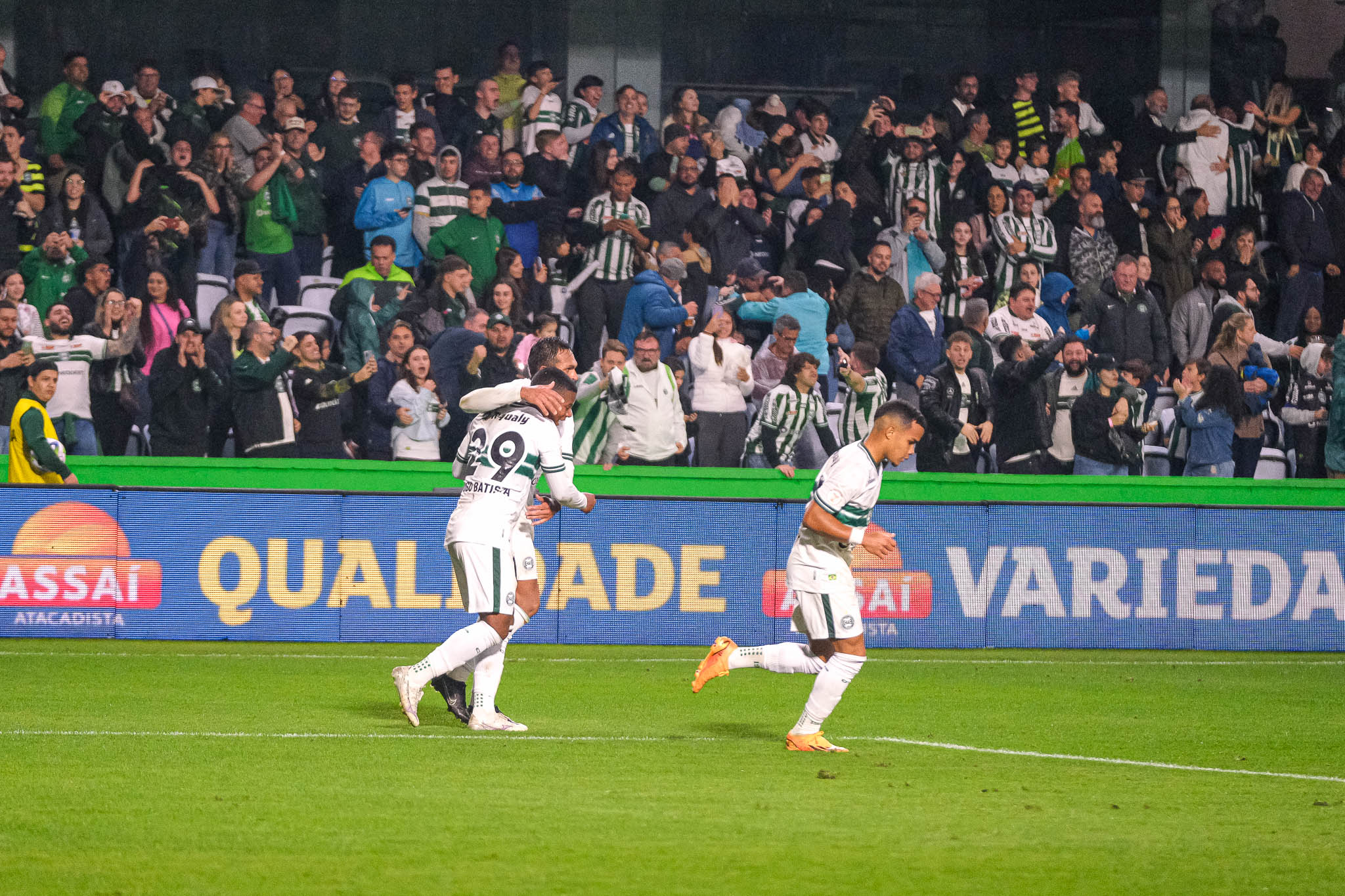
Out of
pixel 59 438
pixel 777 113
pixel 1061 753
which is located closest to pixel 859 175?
pixel 777 113

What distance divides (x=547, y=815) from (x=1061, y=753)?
11.6 ft

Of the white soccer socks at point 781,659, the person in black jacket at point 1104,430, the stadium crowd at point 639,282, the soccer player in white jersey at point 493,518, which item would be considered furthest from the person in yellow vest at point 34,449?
the person in black jacket at point 1104,430

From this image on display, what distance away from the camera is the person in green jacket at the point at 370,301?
16.4 metres

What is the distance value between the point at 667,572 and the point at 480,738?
250 inches

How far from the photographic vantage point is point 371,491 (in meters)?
14.7

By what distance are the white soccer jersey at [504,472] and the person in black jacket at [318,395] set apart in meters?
7.02

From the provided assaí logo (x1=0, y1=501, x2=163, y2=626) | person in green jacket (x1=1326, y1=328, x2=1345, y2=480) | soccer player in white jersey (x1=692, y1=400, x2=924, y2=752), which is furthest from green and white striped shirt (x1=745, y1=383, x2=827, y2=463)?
soccer player in white jersey (x1=692, y1=400, x2=924, y2=752)

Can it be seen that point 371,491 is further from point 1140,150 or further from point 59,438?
point 1140,150

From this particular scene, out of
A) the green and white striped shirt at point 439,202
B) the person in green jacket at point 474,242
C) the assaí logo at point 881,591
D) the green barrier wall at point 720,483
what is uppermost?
the green and white striped shirt at point 439,202

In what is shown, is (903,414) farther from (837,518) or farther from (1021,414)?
(1021,414)

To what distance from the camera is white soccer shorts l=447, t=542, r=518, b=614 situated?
8.86m

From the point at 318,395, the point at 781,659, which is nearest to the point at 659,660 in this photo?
the point at 318,395

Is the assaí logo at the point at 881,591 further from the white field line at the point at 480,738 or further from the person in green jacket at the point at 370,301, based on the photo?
the white field line at the point at 480,738

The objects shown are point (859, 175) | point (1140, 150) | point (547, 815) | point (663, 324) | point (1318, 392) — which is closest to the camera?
point (547, 815)
